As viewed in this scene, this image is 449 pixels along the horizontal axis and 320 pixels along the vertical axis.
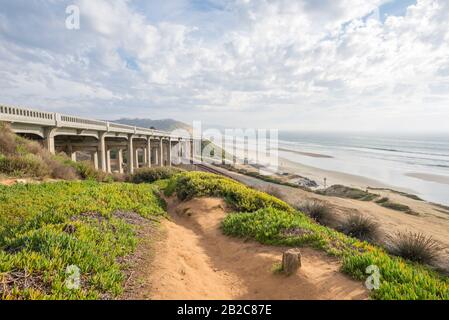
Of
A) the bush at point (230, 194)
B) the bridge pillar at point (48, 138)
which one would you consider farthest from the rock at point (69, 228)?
the bridge pillar at point (48, 138)

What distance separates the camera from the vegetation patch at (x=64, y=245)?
345cm

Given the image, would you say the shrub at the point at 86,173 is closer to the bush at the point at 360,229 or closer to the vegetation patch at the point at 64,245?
the vegetation patch at the point at 64,245

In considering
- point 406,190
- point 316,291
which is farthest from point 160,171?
point 406,190

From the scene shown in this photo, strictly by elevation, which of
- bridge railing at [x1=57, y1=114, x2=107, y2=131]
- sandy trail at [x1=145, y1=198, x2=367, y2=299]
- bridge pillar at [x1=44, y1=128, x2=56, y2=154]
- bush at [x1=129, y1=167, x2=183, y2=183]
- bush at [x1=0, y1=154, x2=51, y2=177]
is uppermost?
bridge railing at [x1=57, y1=114, x2=107, y2=131]

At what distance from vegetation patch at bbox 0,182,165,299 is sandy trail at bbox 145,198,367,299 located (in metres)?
0.77

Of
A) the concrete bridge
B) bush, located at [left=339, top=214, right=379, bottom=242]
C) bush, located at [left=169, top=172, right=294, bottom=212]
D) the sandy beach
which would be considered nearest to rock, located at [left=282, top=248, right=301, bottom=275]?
bush, located at [left=169, top=172, right=294, bottom=212]

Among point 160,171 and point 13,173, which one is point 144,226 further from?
point 160,171

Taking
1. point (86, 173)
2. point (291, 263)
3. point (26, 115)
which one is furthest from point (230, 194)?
point (26, 115)

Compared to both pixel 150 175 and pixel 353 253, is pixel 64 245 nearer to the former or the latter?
pixel 353 253

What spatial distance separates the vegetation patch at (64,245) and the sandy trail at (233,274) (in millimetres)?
771

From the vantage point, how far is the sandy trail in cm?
425

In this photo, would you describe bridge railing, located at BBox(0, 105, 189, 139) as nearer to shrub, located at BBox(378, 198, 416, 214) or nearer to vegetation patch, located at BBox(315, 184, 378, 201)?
vegetation patch, located at BBox(315, 184, 378, 201)

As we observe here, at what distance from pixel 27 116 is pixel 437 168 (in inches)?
2281

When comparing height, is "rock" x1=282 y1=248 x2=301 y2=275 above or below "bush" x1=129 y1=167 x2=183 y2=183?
above
